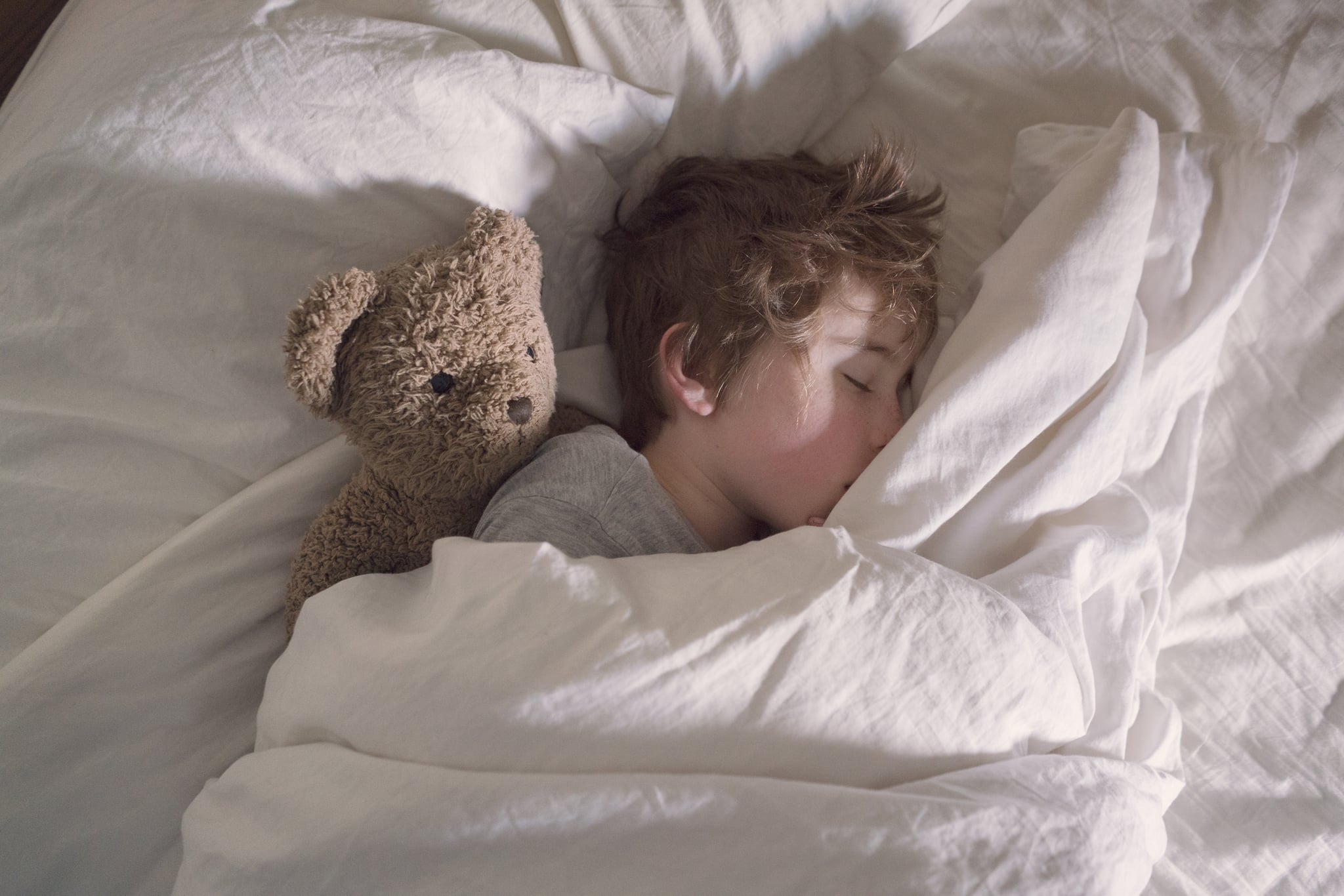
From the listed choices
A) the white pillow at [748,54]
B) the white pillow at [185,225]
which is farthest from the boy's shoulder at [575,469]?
the white pillow at [748,54]

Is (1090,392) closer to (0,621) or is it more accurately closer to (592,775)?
(592,775)

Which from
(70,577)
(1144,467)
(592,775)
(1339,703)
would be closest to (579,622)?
(592,775)

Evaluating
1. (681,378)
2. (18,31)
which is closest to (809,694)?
(681,378)

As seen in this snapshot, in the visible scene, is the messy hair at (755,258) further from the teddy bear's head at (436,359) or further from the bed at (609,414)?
the teddy bear's head at (436,359)

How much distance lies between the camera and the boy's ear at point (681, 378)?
86 centimetres

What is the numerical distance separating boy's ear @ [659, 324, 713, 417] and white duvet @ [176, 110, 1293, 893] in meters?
0.19

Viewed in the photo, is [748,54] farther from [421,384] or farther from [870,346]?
[421,384]

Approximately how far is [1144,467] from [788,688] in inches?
20.0

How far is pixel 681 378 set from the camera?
862 mm

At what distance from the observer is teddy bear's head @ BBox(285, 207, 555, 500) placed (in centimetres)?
65

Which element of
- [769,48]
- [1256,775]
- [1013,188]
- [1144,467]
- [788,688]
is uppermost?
[769,48]

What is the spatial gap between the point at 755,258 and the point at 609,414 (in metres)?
0.24

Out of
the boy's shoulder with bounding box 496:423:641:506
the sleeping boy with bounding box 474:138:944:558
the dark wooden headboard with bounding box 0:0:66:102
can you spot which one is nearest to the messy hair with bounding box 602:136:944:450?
the sleeping boy with bounding box 474:138:944:558

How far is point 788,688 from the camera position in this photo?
58 centimetres
